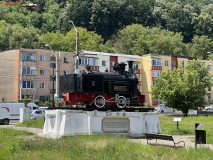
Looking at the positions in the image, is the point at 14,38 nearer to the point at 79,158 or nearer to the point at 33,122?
the point at 33,122

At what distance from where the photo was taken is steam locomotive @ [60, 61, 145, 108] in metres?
21.7

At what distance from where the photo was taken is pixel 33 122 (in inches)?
1368

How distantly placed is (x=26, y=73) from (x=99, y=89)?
48.7m

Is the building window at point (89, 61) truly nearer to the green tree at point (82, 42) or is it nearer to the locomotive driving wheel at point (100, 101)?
the green tree at point (82, 42)

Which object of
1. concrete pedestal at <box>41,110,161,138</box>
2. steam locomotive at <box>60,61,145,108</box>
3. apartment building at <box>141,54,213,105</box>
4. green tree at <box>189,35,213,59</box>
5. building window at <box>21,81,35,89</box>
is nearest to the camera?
concrete pedestal at <box>41,110,161,138</box>

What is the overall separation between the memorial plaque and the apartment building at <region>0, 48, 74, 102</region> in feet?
150

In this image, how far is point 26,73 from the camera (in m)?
68.4

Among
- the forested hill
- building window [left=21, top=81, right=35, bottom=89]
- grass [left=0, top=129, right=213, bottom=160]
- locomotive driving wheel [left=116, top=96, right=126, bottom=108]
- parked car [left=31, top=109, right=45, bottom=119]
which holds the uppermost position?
the forested hill

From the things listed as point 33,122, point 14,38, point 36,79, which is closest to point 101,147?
point 33,122

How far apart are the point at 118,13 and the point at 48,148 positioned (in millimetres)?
120155

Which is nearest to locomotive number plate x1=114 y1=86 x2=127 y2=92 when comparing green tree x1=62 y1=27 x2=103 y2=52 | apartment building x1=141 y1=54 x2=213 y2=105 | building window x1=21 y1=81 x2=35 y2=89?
building window x1=21 y1=81 x2=35 y2=89

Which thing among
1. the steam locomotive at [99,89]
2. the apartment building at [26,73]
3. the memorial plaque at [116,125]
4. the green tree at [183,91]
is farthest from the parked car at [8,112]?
the apartment building at [26,73]

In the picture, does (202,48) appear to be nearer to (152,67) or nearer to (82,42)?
(82,42)

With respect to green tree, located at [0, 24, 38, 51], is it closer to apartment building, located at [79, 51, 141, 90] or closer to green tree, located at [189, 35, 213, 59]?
apartment building, located at [79, 51, 141, 90]
